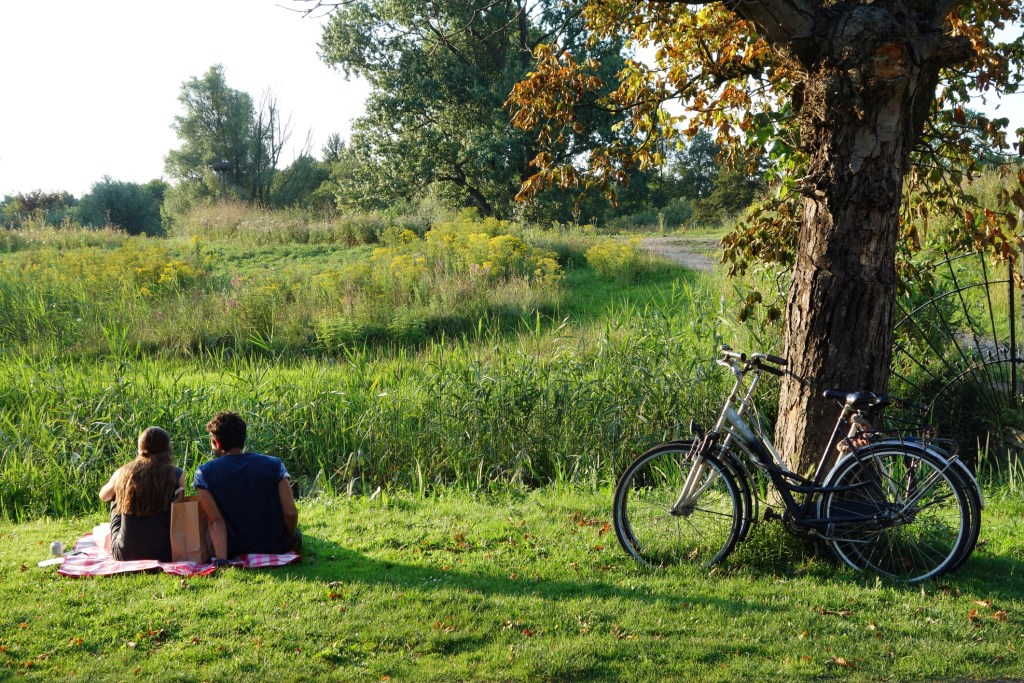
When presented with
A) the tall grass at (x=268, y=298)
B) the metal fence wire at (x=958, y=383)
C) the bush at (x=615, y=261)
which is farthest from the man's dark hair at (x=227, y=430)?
the bush at (x=615, y=261)

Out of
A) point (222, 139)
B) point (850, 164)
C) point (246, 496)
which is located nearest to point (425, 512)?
point (246, 496)

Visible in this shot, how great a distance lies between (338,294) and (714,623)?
12053 millimetres

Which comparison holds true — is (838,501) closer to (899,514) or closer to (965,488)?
(899,514)

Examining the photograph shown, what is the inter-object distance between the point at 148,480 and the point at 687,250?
66.1 ft

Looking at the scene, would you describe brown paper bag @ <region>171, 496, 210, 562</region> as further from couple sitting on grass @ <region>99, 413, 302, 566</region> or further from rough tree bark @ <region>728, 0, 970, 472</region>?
rough tree bark @ <region>728, 0, 970, 472</region>

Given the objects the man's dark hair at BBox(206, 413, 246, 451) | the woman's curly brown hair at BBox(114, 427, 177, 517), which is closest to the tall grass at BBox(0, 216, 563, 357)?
the woman's curly brown hair at BBox(114, 427, 177, 517)

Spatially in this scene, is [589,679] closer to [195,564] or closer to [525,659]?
[525,659]

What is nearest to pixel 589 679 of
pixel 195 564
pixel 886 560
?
pixel 886 560

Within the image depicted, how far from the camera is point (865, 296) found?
5273 mm

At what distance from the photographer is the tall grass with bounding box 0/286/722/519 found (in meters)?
7.85

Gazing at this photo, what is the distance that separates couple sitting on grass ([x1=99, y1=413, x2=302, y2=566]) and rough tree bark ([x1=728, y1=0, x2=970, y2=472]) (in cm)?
318

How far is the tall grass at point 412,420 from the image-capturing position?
7.85 metres

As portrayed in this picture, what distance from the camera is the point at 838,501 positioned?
506cm

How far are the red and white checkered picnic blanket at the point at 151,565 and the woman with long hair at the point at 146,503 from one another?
90 mm
